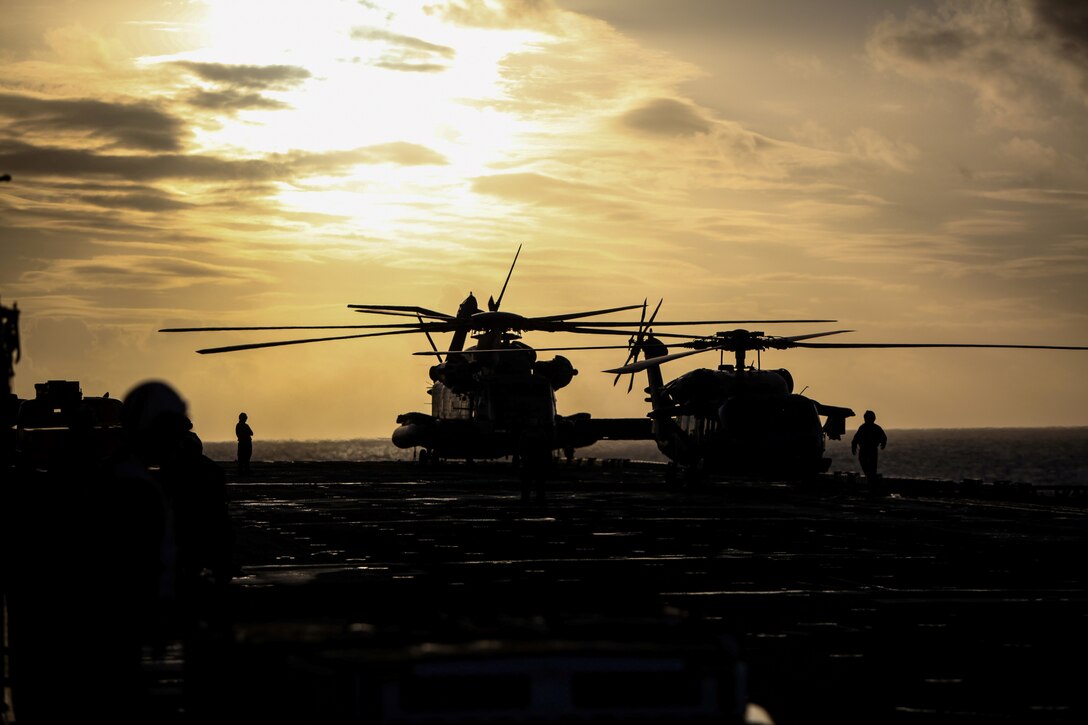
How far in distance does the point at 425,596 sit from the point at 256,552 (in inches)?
665

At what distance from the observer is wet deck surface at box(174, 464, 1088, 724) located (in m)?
6.03

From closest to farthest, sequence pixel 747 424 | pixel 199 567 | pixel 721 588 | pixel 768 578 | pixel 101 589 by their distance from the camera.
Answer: pixel 101 589
pixel 199 567
pixel 721 588
pixel 768 578
pixel 747 424

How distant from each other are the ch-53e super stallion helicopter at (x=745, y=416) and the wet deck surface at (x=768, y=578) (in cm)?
107

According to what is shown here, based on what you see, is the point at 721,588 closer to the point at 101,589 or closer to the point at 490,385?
the point at 101,589

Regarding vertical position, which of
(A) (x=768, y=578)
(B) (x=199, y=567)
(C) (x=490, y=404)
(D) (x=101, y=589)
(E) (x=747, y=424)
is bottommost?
(A) (x=768, y=578)

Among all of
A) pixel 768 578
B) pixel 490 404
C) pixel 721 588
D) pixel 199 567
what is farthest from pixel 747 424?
pixel 199 567

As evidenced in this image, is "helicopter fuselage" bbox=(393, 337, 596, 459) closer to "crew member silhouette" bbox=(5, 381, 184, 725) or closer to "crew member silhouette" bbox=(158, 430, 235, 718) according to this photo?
"crew member silhouette" bbox=(158, 430, 235, 718)

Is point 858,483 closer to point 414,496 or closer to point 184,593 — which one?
point 414,496

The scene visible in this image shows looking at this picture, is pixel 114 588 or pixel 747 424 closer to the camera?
pixel 114 588

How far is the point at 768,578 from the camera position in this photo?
59.3ft

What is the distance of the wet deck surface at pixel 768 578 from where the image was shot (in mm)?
6027

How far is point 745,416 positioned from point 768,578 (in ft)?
65.2

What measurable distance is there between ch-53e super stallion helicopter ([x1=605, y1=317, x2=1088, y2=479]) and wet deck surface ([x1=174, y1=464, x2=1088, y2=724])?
3.51ft

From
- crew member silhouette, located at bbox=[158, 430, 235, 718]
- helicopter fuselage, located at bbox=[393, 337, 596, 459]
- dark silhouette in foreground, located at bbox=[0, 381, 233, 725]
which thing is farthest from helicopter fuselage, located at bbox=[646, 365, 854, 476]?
dark silhouette in foreground, located at bbox=[0, 381, 233, 725]
